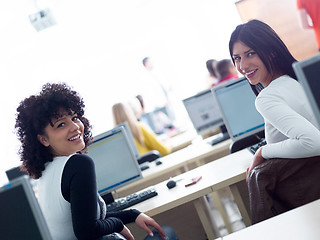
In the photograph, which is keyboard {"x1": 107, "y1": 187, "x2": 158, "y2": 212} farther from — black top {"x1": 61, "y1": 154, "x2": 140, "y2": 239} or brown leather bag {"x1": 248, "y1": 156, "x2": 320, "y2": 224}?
brown leather bag {"x1": 248, "y1": 156, "x2": 320, "y2": 224}

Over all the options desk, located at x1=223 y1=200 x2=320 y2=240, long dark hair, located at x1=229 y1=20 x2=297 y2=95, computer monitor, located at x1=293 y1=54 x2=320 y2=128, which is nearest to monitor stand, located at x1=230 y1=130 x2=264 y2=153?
long dark hair, located at x1=229 y1=20 x2=297 y2=95

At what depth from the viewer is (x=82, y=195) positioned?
1762 millimetres

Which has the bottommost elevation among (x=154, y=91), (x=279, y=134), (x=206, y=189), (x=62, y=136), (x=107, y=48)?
(x=206, y=189)

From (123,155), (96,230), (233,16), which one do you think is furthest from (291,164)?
(233,16)

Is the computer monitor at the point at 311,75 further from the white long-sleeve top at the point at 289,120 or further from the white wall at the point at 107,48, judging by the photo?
the white wall at the point at 107,48

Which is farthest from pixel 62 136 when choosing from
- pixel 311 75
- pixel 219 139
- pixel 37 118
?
pixel 219 139

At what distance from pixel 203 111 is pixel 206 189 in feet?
6.40

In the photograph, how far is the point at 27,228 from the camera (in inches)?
54.3

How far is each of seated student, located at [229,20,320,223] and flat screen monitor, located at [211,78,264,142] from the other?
109cm

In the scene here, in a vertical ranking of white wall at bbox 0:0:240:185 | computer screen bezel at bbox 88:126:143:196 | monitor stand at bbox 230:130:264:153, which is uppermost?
white wall at bbox 0:0:240:185

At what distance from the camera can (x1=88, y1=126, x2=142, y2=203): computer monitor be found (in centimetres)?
303

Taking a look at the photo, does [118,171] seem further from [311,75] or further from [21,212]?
[311,75]

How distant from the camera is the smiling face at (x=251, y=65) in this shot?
213cm

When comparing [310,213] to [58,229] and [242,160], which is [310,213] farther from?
[242,160]
